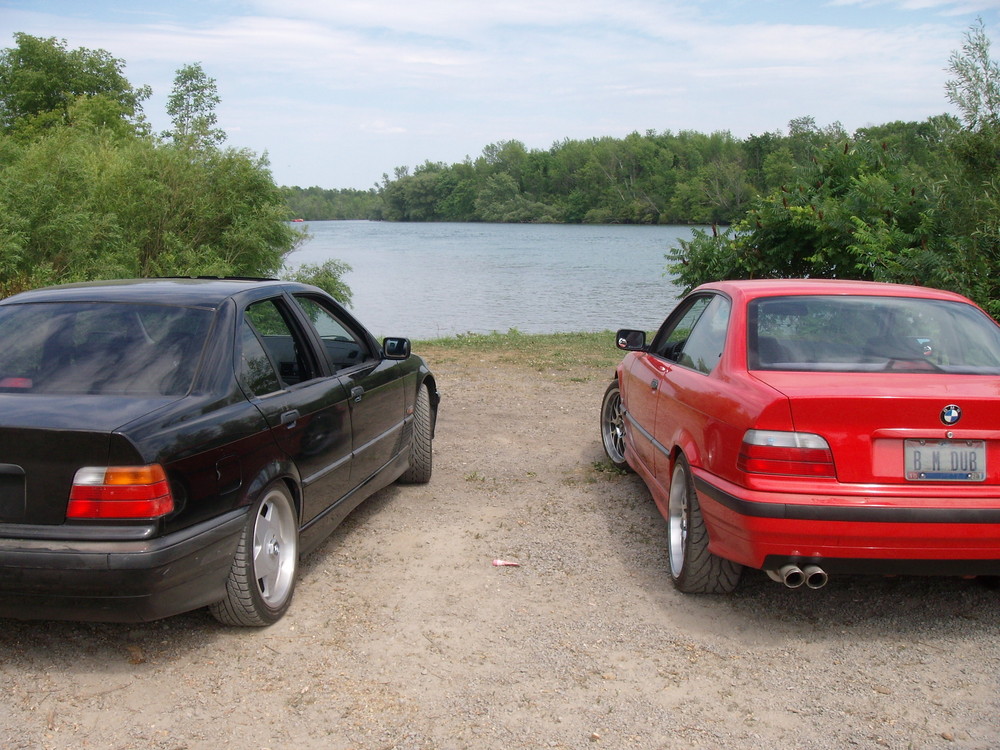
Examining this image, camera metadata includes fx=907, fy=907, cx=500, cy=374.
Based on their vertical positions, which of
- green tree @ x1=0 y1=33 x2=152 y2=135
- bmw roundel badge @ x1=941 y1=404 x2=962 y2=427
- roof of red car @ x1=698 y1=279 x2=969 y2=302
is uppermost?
green tree @ x1=0 y1=33 x2=152 y2=135

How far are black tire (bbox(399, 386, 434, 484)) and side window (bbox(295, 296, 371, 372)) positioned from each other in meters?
0.79

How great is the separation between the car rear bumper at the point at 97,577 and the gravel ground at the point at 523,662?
345 mm

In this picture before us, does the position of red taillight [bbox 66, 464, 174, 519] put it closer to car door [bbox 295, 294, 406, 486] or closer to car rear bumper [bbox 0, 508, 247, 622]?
car rear bumper [bbox 0, 508, 247, 622]

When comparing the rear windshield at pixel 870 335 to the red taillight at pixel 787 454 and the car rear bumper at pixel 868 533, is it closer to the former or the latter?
the red taillight at pixel 787 454

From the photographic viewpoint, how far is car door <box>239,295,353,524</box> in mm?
4258

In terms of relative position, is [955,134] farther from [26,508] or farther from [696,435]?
[26,508]

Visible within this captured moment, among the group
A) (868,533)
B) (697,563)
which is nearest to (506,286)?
(697,563)

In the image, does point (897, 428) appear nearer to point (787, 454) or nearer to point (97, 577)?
point (787, 454)

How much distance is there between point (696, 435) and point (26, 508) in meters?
2.95

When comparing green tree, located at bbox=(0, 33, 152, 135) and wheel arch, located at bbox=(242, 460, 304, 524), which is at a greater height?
green tree, located at bbox=(0, 33, 152, 135)

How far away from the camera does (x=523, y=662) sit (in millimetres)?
3814

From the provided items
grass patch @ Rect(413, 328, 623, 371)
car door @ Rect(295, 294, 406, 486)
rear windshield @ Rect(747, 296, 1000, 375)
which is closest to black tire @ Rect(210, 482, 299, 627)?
car door @ Rect(295, 294, 406, 486)

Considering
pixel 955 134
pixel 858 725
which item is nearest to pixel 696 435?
pixel 858 725

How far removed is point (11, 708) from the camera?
333 cm
